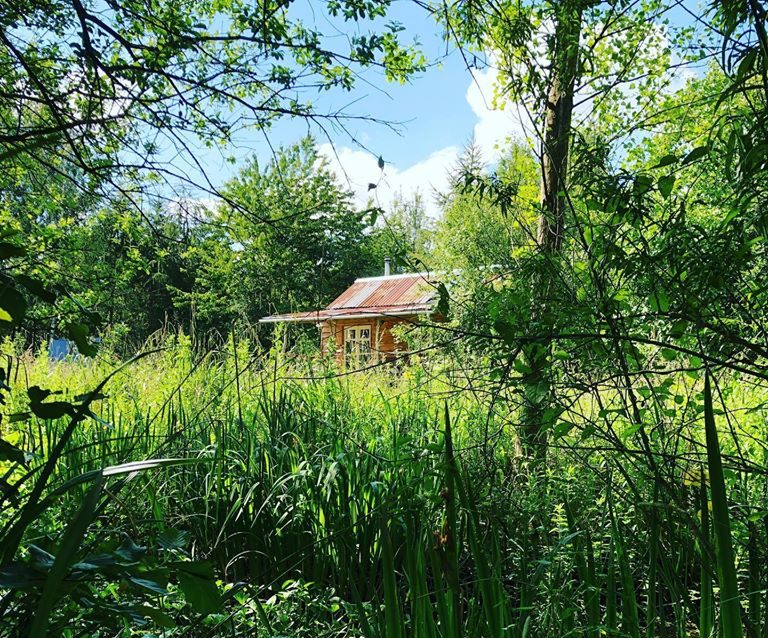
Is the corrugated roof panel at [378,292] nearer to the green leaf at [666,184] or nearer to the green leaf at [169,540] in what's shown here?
the green leaf at [666,184]

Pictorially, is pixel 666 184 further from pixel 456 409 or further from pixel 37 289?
pixel 456 409

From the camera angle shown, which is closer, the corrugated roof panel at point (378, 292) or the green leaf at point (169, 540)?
the green leaf at point (169, 540)

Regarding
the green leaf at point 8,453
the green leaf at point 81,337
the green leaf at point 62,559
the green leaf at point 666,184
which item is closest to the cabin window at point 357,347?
the green leaf at point 666,184

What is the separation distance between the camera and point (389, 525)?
2.66 meters

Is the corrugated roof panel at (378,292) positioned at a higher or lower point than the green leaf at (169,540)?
higher

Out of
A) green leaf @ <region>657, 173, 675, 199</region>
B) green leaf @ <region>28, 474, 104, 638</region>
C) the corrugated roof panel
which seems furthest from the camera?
the corrugated roof panel

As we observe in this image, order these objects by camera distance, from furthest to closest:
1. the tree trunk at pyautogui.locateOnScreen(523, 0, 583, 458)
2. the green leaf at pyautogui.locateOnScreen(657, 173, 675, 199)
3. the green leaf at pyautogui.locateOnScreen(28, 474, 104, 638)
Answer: the tree trunk at pyautogui.locateOnScreen(523, 0, 583, 458) → the green leaf at pyautogui.locateOnScreen(657, 173, 675, 199) → the green leaf at pyautogui.locateOnScreen(28, 474, 104, 638)

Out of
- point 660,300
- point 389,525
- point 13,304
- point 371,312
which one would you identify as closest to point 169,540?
point 13,304

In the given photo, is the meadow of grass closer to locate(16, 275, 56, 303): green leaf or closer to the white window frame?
locate(16, 275, 56, 303): green leaf

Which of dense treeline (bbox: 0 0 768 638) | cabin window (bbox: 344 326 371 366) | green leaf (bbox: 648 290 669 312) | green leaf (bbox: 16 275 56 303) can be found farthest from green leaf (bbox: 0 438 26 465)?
cabin window (bbox: 344 326 371 366)

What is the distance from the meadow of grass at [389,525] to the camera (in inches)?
42.5

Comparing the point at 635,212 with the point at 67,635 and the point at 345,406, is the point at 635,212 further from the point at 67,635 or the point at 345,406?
the point at 345,406

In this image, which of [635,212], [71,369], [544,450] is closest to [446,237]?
[71,369]

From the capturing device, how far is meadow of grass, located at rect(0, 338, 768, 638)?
1.08m
